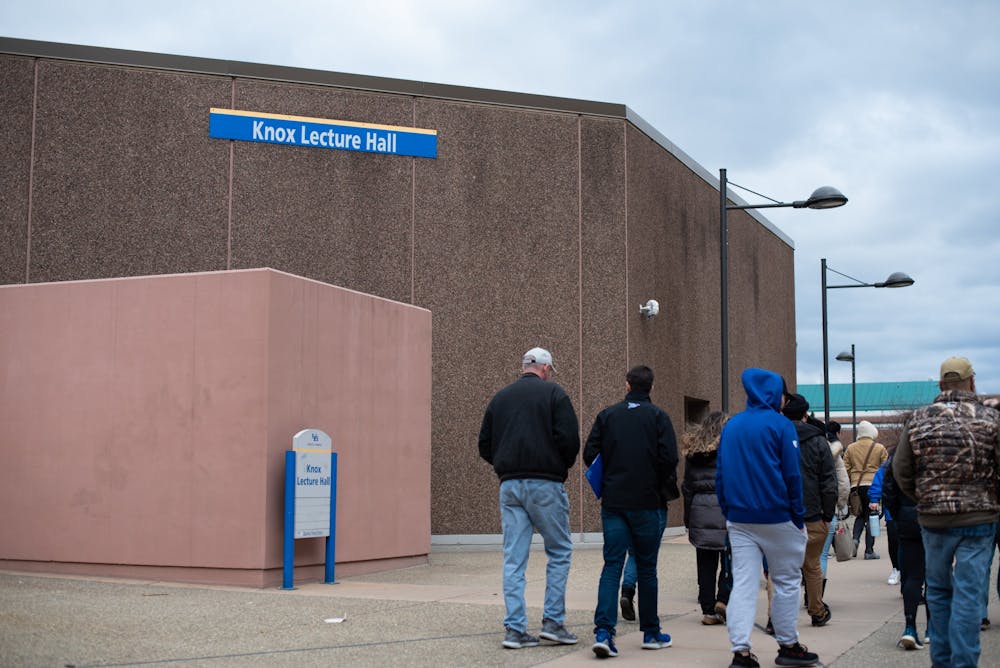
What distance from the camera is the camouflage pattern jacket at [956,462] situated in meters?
5.99

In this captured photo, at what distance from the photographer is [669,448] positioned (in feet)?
24.6

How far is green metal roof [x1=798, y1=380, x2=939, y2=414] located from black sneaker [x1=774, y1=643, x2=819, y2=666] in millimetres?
65363

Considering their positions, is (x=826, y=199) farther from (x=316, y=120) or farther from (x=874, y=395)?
(x=874, y=395)

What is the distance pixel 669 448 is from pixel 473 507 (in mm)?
9018

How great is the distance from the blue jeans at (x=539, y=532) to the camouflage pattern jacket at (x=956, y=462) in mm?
2337

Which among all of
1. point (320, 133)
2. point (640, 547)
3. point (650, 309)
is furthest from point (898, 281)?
point (640, 547)

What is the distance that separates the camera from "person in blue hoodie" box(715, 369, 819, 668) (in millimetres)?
6633

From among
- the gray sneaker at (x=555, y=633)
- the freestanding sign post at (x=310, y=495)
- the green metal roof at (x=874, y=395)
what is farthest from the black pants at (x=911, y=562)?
the green metal roof at (x=874, y=395)

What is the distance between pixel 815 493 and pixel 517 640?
2444mm

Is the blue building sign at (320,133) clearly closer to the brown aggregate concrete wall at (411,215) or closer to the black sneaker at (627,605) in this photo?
the brown aggregate concrete wall at (411,215)

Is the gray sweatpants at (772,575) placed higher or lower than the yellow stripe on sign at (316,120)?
lower

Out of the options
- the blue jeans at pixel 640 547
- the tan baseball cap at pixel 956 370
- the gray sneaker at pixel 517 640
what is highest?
the tan baseball cap at pixel 956 370

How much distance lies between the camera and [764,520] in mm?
6645

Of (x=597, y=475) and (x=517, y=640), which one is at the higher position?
(x=597, y=475)
